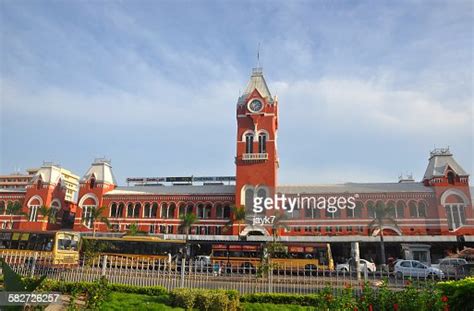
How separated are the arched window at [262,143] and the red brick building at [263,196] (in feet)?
0.16

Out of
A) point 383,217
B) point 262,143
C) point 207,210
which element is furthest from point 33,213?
point 383,217

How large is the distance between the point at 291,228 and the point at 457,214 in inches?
708

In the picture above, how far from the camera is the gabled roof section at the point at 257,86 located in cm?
4703

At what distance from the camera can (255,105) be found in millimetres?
46469

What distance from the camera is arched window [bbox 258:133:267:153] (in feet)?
149

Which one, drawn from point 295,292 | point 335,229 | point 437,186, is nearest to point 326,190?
point 335,229

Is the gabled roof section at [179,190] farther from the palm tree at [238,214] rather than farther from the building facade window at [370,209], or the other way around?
the building facade window at [370,209]

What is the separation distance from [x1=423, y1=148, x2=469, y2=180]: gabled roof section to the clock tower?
1809 centimetres

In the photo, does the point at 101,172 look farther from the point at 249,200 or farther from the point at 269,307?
Result: the point at 269,307

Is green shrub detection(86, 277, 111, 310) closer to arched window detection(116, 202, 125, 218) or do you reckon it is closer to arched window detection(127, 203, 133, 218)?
arched window detection(127, 203, 133, 218)

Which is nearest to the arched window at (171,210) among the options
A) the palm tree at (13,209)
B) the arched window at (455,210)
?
the palm tree at (13,209)

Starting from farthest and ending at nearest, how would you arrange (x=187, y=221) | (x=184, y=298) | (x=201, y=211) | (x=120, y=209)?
(x=120, y=209), (x=201, y=211), (x=187, y=221), (x=184, y=298)

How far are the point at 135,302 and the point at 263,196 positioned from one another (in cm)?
3138

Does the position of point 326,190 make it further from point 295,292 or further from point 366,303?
point 366,303
